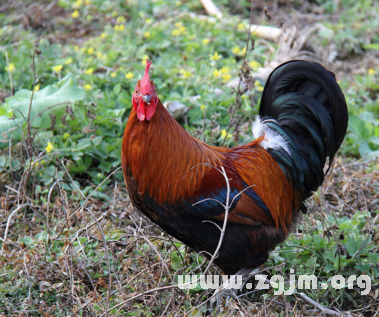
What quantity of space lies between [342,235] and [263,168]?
1.19 meters

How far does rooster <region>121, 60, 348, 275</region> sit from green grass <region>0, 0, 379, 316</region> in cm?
33

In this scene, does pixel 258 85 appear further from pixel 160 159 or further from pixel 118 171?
pixel 160 159

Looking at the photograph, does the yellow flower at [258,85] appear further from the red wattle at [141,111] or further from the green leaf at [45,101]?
the red wattle at [141,111]

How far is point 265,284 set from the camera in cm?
338

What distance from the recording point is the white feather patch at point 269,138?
3326mm

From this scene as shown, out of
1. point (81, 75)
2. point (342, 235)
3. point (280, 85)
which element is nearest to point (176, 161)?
point (280, 85)

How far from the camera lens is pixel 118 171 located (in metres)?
4.38

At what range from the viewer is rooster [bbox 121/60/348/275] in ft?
9.62

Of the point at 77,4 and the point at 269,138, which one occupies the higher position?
the point at 77,4

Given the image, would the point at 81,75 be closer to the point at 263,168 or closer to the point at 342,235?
the point at 263,168

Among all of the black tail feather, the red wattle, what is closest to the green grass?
the black tail feather

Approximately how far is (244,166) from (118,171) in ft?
5.37

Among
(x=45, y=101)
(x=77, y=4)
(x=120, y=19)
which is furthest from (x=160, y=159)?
(x=77, y=4)

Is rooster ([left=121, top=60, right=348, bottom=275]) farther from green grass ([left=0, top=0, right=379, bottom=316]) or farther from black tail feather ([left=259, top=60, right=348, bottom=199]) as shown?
green grass ([left=0, top=0, right=379, bottom=316])
